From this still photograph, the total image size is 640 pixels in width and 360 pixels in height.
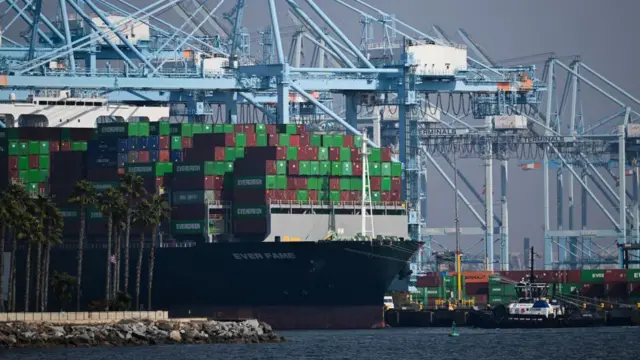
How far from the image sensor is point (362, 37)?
4614 inches

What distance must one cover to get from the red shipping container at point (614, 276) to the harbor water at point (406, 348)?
2042cm

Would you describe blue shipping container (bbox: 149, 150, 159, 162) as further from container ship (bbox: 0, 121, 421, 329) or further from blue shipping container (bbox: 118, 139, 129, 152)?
blue shipping container (bbox: 118, 139, 129, 152)

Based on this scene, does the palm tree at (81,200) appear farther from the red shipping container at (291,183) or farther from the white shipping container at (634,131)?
the white shipping container at (634,131)

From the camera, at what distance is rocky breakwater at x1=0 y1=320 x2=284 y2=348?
244 feet

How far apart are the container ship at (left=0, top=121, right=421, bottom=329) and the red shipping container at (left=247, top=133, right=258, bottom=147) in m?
0.08

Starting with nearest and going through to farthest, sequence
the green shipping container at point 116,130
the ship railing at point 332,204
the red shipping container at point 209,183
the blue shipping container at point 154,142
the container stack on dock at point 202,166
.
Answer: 1. the ship railing at point 332,204
2. the red shipping container at point 209,183
3. the container stack on dock at point 202,166
4. the blue shipping container at point 154,142
5. the green shipping container at point 116,130

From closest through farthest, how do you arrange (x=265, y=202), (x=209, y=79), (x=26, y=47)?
(x=265, y=202) < (x=209, y=79) < (x=26, y=47)

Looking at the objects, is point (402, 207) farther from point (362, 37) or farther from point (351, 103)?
point (362, 37)

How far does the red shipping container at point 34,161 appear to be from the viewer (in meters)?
98.4

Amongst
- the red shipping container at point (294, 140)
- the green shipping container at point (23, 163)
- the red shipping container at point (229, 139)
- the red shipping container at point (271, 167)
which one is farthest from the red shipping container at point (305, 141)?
the green shipping container at point (23, 163)

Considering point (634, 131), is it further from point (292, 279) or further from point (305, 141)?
point (292, 279)

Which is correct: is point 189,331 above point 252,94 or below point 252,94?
→ below

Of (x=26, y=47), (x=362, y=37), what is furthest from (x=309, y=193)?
(x=26, y=47)

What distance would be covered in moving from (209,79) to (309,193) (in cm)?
1473
